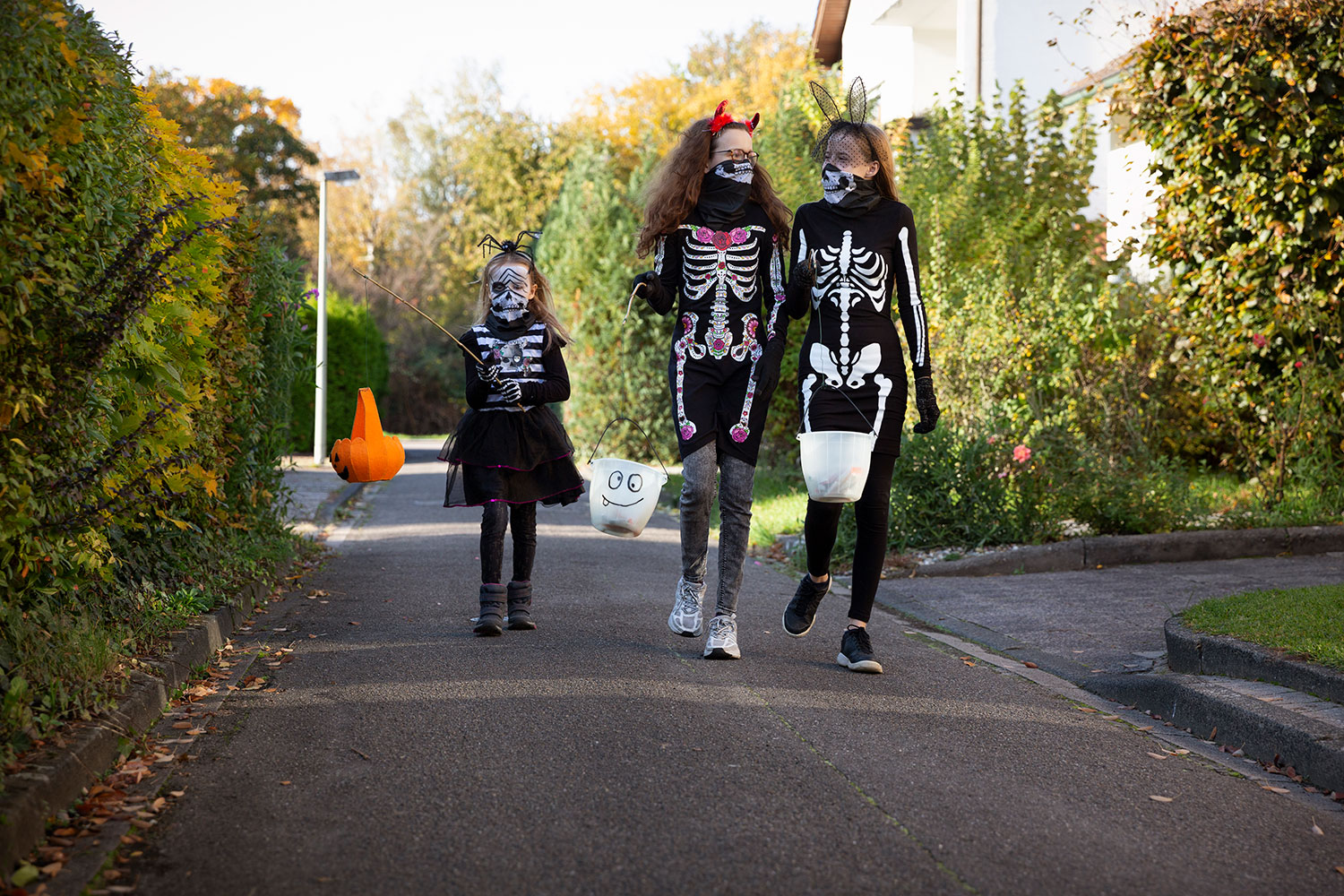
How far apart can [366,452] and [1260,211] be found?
22.7ft

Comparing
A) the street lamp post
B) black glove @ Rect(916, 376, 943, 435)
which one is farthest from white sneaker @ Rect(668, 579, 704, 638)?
the street lamp post

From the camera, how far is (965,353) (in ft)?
33.9

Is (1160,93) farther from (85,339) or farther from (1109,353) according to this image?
(85,339)

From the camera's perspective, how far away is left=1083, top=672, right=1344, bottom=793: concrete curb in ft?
13.3

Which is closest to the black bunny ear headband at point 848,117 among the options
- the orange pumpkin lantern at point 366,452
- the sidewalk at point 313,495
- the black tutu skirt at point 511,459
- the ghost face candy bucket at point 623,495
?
the ghost face candy bucket at point 623,495

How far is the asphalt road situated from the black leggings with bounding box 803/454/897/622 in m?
0.37

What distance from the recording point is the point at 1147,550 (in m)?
8.52

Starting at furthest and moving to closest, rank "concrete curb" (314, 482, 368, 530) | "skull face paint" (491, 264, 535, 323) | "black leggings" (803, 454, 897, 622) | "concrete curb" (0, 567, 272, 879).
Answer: "concrete curb" (314, 482, 368, 530)
"skull face paint" (491, 264, 535, 323)
"black leggings" (803, 454, 897, 622)
"concrete curb" (0, 567, 272, 879)

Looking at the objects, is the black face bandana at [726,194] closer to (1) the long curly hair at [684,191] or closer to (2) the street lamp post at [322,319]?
(1) the long curly hair at [684,191]

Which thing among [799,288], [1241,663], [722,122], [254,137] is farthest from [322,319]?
[254,137]

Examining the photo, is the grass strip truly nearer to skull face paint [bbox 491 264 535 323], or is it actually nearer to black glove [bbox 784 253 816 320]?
black glove [bbox 784 253 816 320]

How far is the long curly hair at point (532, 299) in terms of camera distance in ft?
→ 20.2

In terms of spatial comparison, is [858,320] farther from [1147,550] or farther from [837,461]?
[1147,550]

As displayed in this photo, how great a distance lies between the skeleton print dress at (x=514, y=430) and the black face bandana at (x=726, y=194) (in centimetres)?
105
